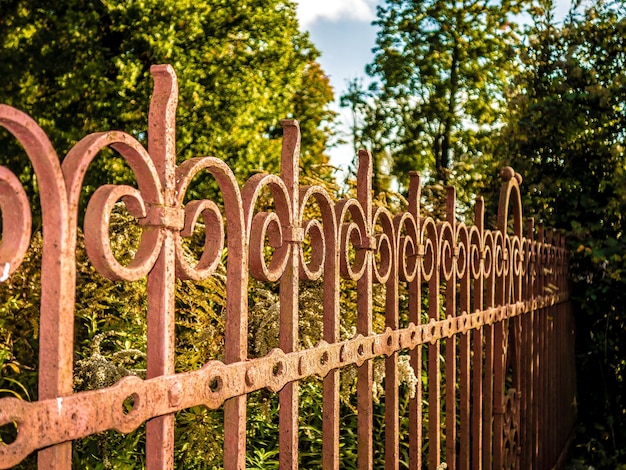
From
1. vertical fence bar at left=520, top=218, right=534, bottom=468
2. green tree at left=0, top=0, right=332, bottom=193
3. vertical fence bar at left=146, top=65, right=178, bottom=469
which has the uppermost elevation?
green tree at left=0, top=0, right=332, bottom=193

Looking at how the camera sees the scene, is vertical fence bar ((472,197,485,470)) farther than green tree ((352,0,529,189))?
No

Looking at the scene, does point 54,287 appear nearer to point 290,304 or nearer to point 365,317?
point 290,304

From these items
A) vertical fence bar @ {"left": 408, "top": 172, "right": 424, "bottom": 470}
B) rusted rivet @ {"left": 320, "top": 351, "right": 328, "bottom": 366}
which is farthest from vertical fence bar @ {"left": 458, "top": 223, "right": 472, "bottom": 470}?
rusted rivet @ {"left": 320, "top": 351, "right": 328, "bottom": 366}

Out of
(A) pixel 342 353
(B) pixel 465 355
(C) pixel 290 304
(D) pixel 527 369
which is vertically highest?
(C) pixel 290 304

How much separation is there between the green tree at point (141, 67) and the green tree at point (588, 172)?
841 centimetres

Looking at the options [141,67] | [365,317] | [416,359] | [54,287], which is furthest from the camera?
[141,67]

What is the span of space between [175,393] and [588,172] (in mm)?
5145

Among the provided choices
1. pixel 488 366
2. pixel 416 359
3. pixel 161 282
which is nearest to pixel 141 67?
pixel 488 366

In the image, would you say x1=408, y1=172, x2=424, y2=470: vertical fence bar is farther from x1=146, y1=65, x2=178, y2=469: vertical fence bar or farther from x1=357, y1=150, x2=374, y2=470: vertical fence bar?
x1=146, y1=65, x2=178, y2=469: vertical fence bar

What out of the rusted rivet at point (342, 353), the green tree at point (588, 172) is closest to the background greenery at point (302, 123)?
the green tree at point (588, 172)

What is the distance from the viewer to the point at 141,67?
14.0 metres

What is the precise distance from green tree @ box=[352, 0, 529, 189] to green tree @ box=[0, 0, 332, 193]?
5.84m

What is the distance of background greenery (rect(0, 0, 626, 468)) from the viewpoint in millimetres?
3254

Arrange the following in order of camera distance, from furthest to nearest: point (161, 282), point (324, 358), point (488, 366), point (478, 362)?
point (488, 366) < point (478, 362) < point (324, 358) < point (161, 282)
